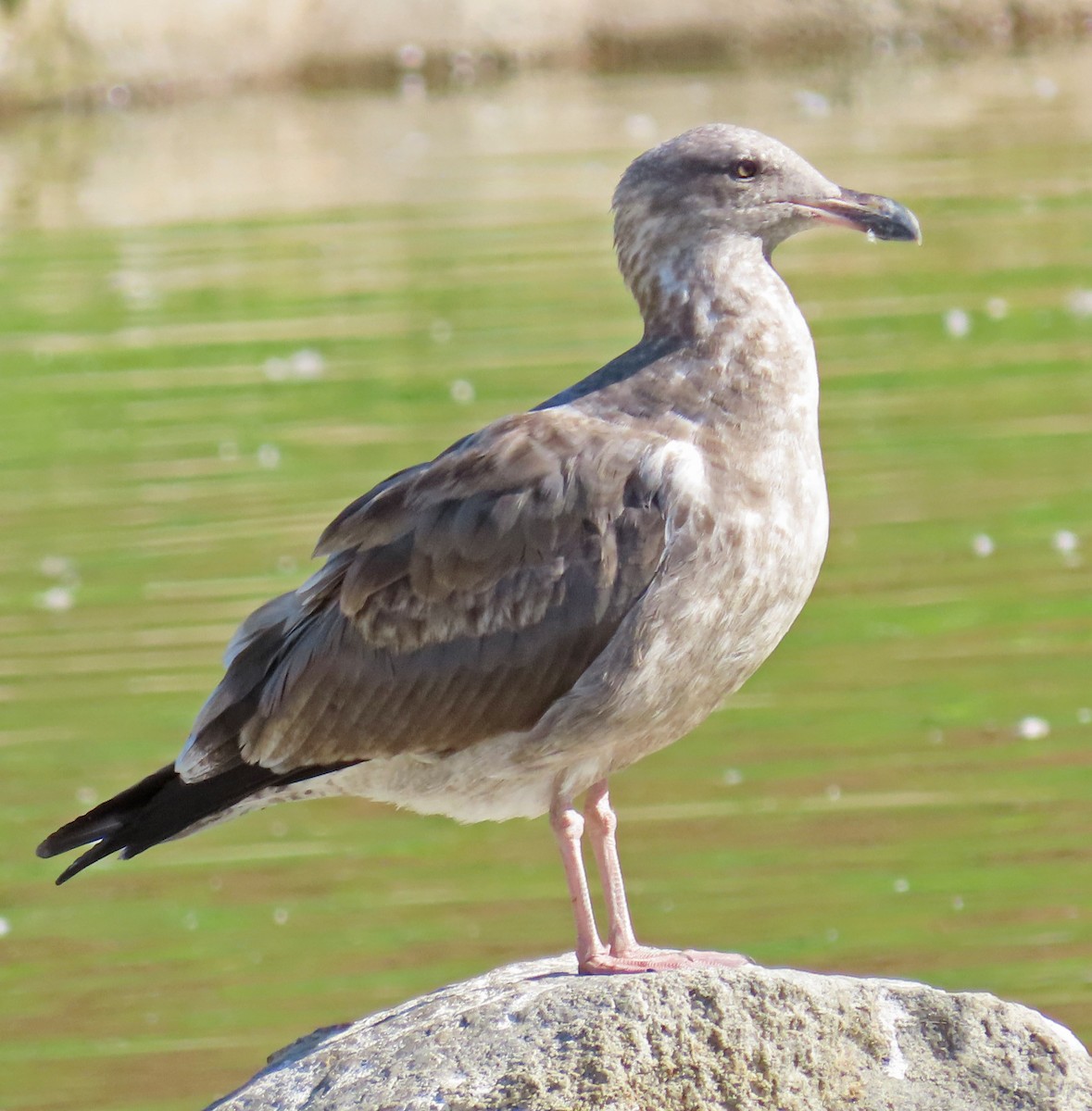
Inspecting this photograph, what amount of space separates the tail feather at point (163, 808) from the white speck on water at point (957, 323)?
25.8 feet

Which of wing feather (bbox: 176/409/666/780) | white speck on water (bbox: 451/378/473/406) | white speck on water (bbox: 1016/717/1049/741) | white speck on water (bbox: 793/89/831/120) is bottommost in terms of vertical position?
white speck on water (bbox: 793/89/831/120)

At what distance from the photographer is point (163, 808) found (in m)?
4.77

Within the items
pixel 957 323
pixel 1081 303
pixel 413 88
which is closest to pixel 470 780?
pixel 957 323

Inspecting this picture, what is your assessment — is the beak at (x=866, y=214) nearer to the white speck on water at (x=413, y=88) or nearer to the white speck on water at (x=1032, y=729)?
the white speck on water at (x=1032, y=729)

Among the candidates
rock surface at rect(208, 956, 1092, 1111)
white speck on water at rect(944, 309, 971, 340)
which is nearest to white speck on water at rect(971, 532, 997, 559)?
white speck on water at rect(944, 309, 971, 340)

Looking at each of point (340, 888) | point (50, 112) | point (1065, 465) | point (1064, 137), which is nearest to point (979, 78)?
point (1064, 137)

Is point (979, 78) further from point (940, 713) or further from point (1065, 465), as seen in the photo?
point (940, 713)

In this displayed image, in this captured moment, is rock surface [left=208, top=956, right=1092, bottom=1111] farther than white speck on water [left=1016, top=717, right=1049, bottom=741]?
No

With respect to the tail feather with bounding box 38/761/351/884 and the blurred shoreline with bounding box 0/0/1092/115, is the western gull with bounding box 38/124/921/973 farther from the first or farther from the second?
the blurred shoreline with bounding box 0/0/1092/115

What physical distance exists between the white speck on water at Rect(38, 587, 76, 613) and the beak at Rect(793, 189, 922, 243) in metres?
5.09

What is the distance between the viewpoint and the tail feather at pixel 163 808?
15.6 ft

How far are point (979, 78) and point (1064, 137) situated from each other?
3.73 meters

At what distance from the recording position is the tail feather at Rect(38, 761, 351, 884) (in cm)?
475

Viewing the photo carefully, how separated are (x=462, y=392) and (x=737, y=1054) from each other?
289 inches
